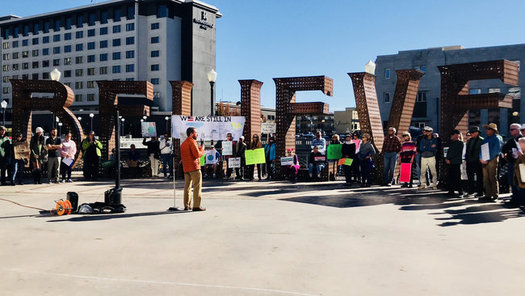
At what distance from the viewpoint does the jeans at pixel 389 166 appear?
587 inches

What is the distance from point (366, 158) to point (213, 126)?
6.10m

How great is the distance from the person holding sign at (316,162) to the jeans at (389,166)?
7.70ft

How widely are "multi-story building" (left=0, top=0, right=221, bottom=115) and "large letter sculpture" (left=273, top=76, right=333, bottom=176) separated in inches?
2787

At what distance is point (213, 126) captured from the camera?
1794cm

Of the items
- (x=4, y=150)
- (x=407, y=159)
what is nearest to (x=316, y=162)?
(x=407, y=159)

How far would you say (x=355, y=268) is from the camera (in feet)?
18.6

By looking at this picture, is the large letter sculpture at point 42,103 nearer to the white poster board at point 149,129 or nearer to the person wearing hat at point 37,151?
the person wearing hat at point 37,151

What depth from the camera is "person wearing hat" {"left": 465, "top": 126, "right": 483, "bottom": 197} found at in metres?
11.9

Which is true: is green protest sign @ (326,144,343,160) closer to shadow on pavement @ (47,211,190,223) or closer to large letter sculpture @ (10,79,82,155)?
shadow on pavement @ (47,211,190,223)

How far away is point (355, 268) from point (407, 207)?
211 inches

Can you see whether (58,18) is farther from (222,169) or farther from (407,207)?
(407,207)

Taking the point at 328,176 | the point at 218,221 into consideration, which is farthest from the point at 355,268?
the point at 328,176

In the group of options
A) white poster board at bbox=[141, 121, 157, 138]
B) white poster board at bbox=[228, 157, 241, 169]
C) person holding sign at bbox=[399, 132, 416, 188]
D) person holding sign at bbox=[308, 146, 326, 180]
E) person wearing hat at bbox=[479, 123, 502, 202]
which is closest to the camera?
person wearing hat at bbox=[479, 123, 502, 202]

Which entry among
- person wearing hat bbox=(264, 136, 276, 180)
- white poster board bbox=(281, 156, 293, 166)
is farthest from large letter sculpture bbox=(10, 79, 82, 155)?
white poster board bbox=(281, 156, 293, 166)
